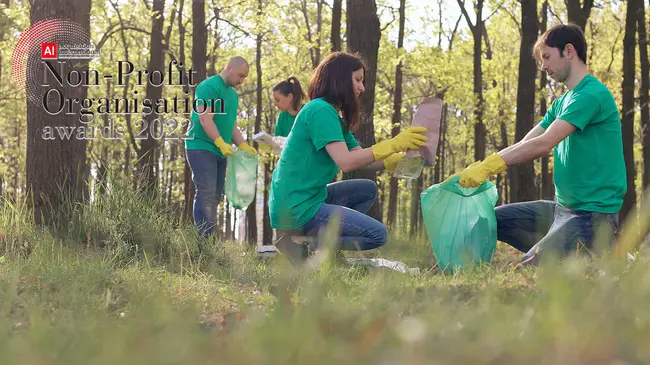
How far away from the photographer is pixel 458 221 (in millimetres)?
4109

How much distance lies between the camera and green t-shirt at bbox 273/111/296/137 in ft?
22.8

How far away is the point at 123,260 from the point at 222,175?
2.13m

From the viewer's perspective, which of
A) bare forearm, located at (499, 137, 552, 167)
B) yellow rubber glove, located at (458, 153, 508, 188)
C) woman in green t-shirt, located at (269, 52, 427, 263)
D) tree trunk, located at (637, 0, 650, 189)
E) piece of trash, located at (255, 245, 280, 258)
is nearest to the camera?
bare forearm, located at (499, 137, 552, 167)

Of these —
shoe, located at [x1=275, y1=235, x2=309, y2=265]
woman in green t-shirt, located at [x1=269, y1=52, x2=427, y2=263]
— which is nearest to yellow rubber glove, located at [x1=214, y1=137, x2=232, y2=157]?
woman in green t-shirt, located at [x1=269, y1=52, x2=427, y2=263]

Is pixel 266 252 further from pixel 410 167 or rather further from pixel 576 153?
pixel 576 153

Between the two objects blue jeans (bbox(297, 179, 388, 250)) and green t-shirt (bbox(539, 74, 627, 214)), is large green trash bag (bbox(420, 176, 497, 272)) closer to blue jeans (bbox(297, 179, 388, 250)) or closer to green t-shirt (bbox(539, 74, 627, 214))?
blue jeans (bbox(297, 179, 388, 250))

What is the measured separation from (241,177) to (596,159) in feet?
11.1

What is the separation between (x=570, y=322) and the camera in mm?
1604

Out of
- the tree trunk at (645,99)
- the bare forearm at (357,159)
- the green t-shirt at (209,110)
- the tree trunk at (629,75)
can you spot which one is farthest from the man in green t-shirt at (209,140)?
the tree trunk at (645,99)

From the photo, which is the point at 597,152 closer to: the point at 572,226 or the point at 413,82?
the point at 572,226

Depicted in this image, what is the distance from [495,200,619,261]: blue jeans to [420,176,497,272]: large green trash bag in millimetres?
297

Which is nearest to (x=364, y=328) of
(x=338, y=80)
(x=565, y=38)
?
(x=338, y=80)

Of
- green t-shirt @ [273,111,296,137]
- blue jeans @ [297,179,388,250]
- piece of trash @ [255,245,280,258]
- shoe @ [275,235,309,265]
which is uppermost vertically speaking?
green t-shirt @ [273,111,296,137]

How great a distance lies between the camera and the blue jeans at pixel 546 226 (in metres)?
4.04
